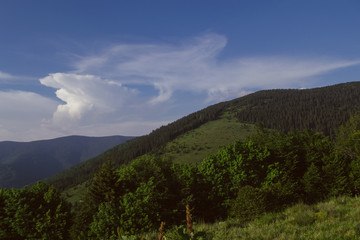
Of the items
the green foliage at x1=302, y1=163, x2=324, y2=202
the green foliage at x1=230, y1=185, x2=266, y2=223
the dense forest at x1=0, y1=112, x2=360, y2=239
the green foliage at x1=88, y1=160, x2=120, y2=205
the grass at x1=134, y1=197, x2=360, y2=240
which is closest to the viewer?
the grass at x1=134, y1=197, x2=360, y2=240

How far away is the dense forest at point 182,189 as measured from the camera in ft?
90.0

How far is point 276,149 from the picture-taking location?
36469 millimetres

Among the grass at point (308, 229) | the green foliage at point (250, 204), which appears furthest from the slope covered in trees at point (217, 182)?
the grass at point (308, 229)

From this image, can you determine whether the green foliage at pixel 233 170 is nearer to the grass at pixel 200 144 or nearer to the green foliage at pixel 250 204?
the green foliage at pixel 250 204

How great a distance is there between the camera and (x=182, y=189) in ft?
101

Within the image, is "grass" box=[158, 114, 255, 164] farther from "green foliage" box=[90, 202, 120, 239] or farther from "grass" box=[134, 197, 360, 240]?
"grass" box=[134, 197, 360, 240]

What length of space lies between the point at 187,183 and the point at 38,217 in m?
21.8

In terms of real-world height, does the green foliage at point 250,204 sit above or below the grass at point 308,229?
below

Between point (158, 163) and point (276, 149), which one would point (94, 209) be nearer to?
point (158, 163)

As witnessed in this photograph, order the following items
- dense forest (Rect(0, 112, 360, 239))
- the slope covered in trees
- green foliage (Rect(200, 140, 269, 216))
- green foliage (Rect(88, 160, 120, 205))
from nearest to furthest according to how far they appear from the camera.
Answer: the slope covered in trees → dense forest (Rect(0, 112, 360, 239)) → green foliage (Rect(88, 160, 120, 205)) → green foliage (Rect(200, 140, 269, 216))

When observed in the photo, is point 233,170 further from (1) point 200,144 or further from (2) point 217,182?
(1) point 200,144

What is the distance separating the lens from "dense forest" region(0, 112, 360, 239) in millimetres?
27422

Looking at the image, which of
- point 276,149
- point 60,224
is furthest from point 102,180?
point 276,149

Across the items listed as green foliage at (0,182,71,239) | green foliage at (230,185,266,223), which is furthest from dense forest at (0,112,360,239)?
green foliage at (230,185,266,223)
